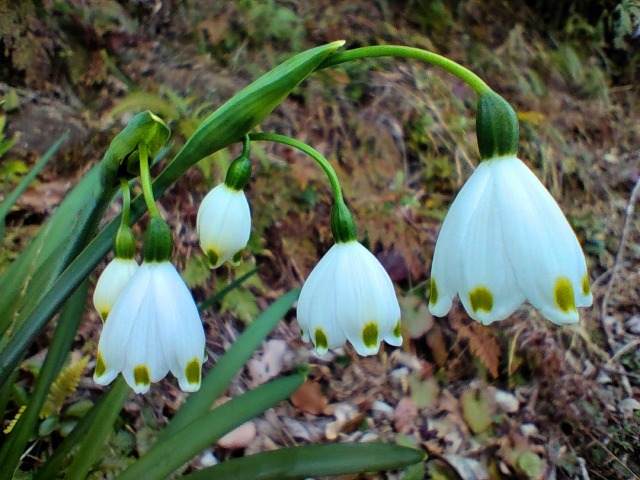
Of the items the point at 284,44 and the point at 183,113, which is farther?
the point at 284,44

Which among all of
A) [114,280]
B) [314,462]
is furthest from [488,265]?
[314,462]

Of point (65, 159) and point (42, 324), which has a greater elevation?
point (65, 159)

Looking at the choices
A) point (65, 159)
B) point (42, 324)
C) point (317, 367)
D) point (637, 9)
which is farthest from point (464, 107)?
point (42, 324)

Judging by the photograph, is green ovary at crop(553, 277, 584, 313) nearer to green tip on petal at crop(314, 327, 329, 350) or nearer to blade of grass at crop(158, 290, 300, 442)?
green tip on petal at crop(314, 327, 329, 350)

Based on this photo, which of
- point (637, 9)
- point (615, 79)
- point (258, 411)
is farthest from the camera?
point (615, 79)

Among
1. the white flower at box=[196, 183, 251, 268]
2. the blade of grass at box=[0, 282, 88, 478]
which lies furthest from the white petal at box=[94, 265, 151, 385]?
the blade of grass at box=[0, 282, 88, 478]

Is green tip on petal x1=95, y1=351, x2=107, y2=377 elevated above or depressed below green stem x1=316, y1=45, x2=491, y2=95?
below

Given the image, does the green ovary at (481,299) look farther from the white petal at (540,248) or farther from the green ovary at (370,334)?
the green ovary at (370,334)

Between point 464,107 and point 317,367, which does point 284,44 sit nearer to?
point 464,107

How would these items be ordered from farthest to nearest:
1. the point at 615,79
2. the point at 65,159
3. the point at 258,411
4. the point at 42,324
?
the point at 615,79 < the point at 65,159 < the point at 258,411 < the point at 42,324
